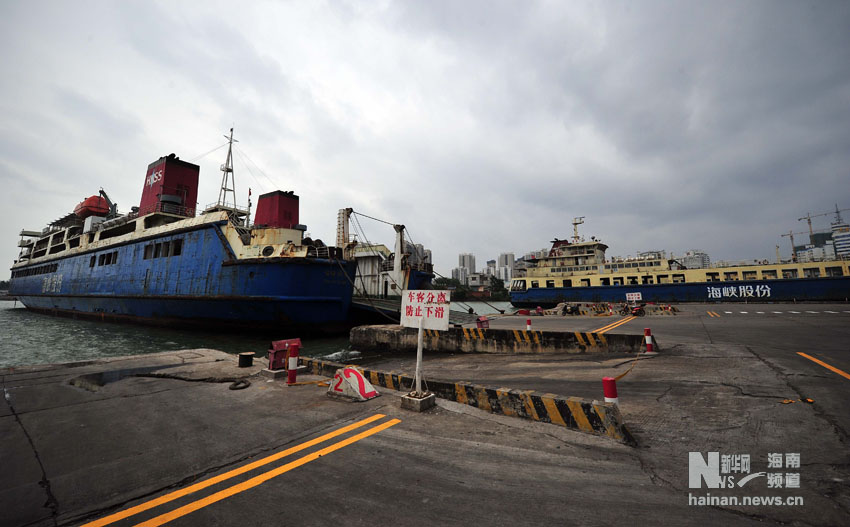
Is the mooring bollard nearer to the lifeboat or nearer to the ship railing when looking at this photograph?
the ship railing

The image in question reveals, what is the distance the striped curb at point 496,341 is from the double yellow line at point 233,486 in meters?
6.89

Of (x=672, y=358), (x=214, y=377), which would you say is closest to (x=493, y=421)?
(x=214, y=377)

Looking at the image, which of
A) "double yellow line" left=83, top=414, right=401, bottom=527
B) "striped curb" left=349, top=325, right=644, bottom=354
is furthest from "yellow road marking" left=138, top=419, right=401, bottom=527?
"striped curb" left=349, top=325, right=644, bottom=354

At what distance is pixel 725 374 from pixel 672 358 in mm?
1727

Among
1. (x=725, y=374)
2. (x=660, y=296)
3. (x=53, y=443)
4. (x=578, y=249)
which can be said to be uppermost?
(x=578, y=249)

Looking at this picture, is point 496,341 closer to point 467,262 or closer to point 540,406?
point 540,406

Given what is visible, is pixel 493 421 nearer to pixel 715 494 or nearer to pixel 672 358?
pixel 715 494

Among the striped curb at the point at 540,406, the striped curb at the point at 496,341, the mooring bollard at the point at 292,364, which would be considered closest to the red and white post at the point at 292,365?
the mooring bollard at the point at 292,364

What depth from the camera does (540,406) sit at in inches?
170

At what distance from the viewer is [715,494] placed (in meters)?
2.63

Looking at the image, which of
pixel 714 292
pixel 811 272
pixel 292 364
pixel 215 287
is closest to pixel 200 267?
pixel 215 287

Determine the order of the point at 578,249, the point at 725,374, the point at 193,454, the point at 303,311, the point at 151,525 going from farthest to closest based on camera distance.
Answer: the point at 578,249 → the point at 303,311 → the point at 725,374 → the point at 193,454 → the point at 151,525

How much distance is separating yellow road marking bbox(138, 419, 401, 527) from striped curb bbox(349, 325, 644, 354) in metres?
6.92

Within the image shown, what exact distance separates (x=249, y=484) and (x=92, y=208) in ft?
142
